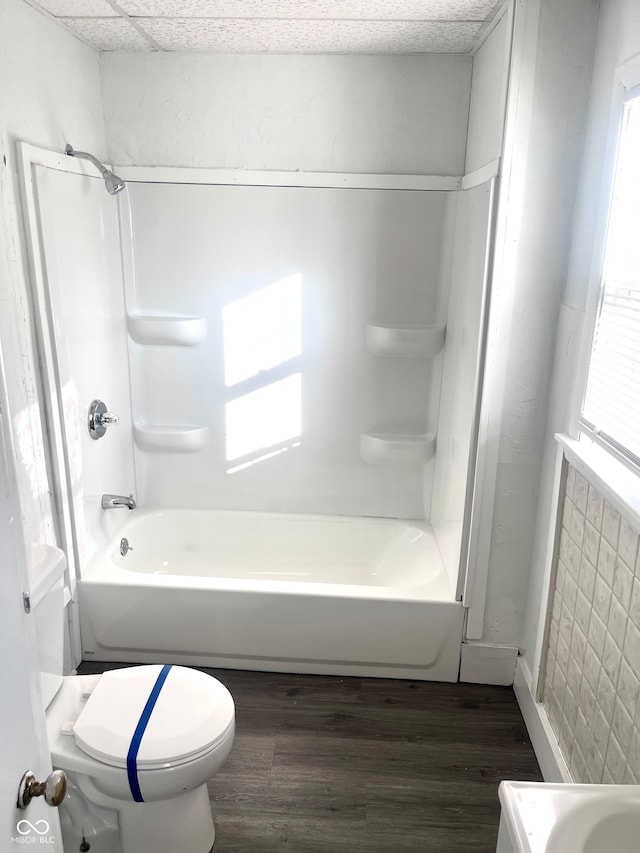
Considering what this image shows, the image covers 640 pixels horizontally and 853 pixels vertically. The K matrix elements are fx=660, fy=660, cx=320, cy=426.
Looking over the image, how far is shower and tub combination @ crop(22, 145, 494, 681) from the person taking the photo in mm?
2363

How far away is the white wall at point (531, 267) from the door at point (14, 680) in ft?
5.30

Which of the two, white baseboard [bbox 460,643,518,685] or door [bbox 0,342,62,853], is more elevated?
door [bbox 0,342,62,853]

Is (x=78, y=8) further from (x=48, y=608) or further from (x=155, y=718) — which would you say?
(x=155, y=718)

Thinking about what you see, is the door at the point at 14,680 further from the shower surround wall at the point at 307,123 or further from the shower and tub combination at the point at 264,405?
the shower surround wall at the point at 307,123

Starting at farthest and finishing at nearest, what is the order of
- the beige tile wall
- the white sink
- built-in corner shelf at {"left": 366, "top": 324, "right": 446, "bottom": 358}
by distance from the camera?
1. built-in corner shelf at {"left": 366, "top": 324, "right": 446, "bottom": 358}
2. the beige tile wall
3. the white sink

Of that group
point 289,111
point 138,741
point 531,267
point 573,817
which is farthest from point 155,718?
point 289,111

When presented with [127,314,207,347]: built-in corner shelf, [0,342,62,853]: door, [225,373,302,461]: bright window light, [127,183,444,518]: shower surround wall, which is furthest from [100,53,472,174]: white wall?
[0,342,62,853]: door

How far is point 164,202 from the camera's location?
2.70m

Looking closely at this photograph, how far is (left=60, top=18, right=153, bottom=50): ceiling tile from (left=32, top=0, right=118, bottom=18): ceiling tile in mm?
43

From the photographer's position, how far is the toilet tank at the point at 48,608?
1.65 m

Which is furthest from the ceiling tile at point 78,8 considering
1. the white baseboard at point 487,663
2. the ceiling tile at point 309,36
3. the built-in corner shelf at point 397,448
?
the white baseboard at point 487,663

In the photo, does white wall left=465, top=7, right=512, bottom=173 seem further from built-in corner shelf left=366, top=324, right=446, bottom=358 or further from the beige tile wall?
the beige tile wall

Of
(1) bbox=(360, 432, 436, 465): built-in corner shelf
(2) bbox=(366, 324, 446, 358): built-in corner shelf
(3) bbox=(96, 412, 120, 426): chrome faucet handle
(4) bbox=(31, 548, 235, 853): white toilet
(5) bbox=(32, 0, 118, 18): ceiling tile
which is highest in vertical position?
(5) bbox=(32, 0, 118, 18): ceiling tile

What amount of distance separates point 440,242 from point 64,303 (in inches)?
58.0
